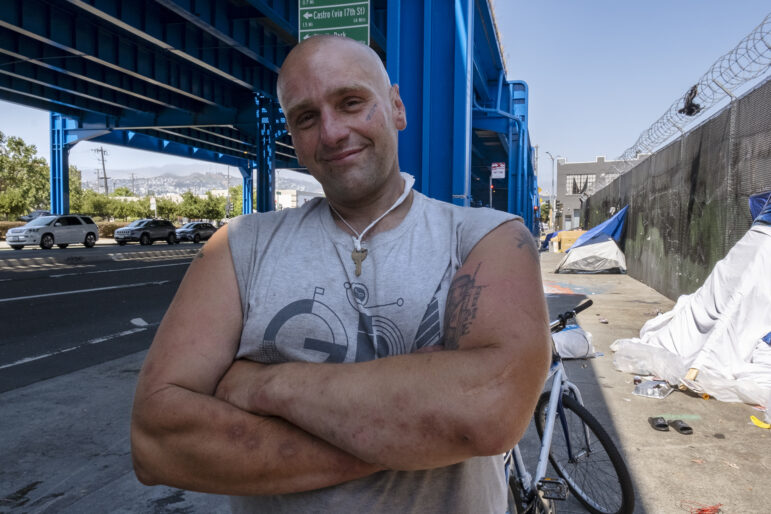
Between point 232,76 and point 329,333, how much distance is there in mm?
21438

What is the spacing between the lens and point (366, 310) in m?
1.28

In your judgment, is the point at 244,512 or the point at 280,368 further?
the point at 244,512

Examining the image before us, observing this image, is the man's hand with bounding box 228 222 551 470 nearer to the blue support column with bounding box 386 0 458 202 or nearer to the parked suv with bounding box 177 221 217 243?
the blue support column with bounding box 386 0 458 202

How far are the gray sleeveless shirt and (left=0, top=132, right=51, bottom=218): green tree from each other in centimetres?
4975

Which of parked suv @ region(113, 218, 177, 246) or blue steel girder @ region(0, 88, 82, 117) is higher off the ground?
blue steel girder @ region(0, 88, 82, 117)

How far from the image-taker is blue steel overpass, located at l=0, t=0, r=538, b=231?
4211 millimetres

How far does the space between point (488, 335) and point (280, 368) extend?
48 cm

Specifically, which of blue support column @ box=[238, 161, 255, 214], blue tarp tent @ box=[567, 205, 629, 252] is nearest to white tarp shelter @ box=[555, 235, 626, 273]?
blue tarp tent @ box=[567, 205, 629, 252]

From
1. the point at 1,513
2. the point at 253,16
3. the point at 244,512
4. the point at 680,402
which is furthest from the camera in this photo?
the point at 253,16

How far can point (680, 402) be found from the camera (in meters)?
4.98

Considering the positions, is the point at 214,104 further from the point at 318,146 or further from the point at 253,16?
the point at 318,146

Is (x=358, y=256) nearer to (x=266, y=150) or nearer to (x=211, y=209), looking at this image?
(x=266, y=150)

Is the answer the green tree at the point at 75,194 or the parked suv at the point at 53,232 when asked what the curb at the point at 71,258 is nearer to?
the parked suv at the point at 53,232

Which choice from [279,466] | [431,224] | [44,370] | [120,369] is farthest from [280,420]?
[44,370]
